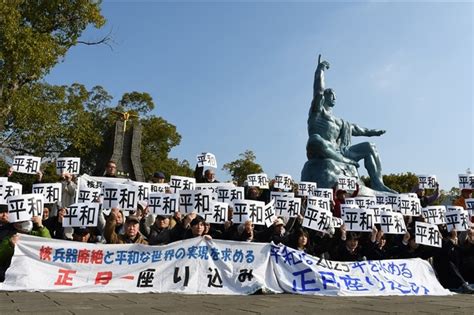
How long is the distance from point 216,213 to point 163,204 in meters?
1.03

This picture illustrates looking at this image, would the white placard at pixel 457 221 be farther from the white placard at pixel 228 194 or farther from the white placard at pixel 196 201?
the white placard at pixel 196 201

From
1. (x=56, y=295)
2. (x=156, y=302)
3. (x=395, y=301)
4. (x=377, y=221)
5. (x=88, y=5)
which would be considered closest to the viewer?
(x=156, y=302)

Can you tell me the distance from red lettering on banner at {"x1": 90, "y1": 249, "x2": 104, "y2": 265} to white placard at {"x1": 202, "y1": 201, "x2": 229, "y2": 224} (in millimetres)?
2199

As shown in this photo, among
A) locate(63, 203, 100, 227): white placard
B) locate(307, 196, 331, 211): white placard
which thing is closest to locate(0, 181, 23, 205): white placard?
locate(63, 203, 100, 227): white placard

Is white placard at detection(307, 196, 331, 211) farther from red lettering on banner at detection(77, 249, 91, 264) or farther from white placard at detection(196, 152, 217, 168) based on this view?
red lettering on banner at detection(77, 249, 91, 264)

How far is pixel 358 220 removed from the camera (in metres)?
9.10

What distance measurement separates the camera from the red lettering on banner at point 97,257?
730cm

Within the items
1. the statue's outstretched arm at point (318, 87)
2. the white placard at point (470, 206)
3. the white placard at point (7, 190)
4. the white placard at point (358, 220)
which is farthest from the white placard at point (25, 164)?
the statue's outstretched arm at point (318, 87)

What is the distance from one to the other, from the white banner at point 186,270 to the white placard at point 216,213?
1.20 meters

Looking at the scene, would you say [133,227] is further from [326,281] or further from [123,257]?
[326,281]

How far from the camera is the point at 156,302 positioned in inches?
231

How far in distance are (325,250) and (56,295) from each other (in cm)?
487

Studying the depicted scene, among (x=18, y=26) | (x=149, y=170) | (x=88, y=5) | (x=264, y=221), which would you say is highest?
(x=88, y=5)

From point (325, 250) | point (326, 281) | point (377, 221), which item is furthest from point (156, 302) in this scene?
point (377, 221)
